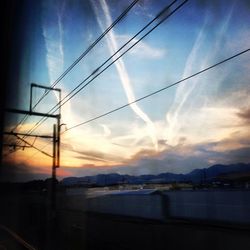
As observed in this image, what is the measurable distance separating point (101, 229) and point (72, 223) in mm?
1034


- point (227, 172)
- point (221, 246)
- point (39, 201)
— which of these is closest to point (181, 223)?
point (221, 246)

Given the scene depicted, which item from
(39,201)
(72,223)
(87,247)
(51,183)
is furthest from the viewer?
(39,201)

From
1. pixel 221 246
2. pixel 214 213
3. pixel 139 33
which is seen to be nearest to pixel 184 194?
pixel 214 213

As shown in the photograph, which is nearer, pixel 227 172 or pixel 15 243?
pixel 227 172

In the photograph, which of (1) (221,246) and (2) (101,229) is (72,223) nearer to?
(2) (101,229)

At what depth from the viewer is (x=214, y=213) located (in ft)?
19.9

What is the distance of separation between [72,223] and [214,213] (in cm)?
366

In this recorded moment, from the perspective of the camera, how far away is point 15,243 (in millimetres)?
8844

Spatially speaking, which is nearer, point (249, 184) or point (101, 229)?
point (249, 184)

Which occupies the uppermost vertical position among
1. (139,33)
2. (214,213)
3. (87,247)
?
(139,33)

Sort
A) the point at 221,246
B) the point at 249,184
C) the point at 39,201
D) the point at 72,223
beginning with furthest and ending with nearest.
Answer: the point at 39,201, the point at 72,223, the point at 221,246, the point at 249,184

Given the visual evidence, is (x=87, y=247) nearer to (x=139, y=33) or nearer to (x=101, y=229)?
(x=101, y=229)

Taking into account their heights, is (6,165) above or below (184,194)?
above

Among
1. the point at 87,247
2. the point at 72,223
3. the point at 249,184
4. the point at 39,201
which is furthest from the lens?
the point at 39,201
